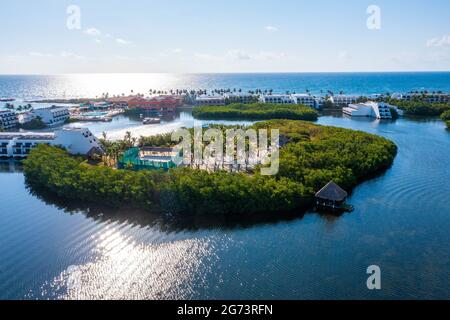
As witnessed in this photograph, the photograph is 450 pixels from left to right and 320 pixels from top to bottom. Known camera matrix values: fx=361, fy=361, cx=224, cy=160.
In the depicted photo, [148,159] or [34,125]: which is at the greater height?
[34,125]

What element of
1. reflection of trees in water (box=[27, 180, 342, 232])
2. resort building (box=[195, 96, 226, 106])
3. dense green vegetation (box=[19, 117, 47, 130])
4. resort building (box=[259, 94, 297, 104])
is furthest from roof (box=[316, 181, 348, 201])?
resort building (box=[195, 96, 226, 106])

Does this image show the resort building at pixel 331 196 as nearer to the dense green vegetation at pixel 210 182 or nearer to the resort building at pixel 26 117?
the dense green vegetation at pixel 210 182

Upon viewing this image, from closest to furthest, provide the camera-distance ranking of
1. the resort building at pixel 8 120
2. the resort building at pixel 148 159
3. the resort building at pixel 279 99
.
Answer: the resort building at pixel 148 159
the resort building at pixel 8 120
the resort building at pixel 279 99

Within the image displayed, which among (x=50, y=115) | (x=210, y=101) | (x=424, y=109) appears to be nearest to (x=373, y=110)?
(x=424, y=109)

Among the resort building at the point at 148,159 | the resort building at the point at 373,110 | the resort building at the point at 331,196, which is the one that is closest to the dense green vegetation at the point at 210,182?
the resort building at the point at 331,196

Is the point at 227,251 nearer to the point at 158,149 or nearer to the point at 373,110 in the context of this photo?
the point at 158,149

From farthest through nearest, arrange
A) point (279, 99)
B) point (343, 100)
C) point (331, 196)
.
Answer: point (279, 99) < point (343, 100) < point (331, 196)
